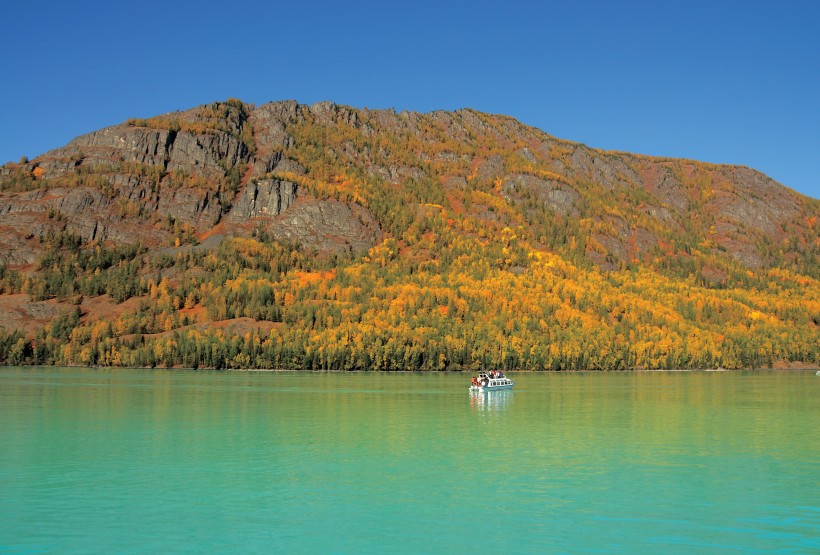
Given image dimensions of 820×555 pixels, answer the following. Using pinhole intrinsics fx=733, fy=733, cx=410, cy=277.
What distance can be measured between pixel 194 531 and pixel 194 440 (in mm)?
30266

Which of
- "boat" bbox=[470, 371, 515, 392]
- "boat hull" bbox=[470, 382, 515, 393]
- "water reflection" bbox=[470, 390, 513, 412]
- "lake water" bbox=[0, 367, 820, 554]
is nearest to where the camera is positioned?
"lake water" bbox=[0, 367, 820, 554]

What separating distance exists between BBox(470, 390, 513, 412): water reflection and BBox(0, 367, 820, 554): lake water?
9.16 metres

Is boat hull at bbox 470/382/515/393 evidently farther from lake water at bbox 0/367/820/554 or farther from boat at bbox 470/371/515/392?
lake water at bbox 0/367/820/554

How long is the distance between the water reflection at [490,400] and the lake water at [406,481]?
30.1 feet

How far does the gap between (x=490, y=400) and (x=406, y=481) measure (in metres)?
66.6

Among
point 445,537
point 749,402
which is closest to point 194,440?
point 445,537

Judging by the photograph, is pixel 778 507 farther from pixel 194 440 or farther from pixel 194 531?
pixel 194 440

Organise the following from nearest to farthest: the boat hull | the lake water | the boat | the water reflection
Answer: the lake water
the water reflection
the boat hull
the boat

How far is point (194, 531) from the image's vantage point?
35.0 meters

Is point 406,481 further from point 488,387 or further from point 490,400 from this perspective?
point 488,387

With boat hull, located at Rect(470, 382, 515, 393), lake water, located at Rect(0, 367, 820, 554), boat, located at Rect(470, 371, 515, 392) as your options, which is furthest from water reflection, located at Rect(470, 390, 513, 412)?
lake water, located at Rect(0, 367, 820, 554)

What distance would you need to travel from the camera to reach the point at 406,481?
152 feet

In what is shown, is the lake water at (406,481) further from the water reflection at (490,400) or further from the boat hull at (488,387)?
the boat hull at (488,387)

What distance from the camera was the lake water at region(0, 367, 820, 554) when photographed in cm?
3391
